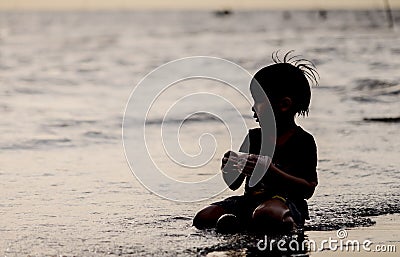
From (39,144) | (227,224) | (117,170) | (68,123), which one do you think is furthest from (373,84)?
(227,224)

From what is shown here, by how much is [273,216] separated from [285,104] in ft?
2.17

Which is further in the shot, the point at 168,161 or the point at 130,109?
the point at 130,109

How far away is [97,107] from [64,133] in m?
2.94

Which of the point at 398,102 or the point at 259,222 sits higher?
the point at 398,102

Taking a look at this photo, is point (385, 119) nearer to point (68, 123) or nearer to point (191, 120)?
point (191, 120)

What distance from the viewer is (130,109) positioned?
12.0 meters

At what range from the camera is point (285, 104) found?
16.9 ft

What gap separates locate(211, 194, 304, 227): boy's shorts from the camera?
5.26 meters

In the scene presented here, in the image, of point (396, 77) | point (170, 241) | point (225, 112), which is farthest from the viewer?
point (396, 77)

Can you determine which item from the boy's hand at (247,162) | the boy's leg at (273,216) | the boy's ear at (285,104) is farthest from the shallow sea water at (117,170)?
the boy's ear at (285,104)

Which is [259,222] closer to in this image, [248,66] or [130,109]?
[130,109]

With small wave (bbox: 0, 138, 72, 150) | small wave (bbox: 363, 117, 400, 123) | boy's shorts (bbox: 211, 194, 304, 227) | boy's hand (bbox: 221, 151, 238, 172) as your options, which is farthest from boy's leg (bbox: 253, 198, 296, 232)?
small wave (bbox: 363, 117, 400, 123)

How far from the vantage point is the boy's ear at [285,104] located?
5152 millimetres

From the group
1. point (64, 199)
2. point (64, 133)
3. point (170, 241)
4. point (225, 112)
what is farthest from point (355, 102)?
point (170, 241)
